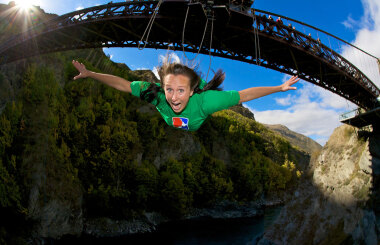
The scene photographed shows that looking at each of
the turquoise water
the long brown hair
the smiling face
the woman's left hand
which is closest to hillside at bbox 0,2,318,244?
the turquoise water

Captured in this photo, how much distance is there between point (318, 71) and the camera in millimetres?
17344

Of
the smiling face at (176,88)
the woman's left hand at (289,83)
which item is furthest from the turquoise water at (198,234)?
the smiling face at (176,88)

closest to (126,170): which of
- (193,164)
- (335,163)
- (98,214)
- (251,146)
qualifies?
(98,214)

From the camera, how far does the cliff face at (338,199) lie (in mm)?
7516

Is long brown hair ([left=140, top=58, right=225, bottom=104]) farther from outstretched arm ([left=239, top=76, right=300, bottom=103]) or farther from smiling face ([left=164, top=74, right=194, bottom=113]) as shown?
outstretched arm ([left=239, top=76, right=300, bottom=103])

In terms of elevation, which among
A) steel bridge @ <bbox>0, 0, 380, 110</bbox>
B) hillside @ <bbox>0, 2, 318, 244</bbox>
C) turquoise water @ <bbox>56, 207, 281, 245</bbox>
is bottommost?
turquoise water @ <bbox>56, 207, 281, 245</bbox>

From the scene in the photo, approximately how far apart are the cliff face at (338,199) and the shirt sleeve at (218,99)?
788cm

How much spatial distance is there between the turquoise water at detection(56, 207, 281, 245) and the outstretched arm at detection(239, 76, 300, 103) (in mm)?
18546

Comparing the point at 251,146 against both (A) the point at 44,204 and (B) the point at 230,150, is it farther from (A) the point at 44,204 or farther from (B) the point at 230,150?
(A) the point at 44,204

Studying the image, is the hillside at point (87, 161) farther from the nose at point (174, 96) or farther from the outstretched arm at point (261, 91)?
the nose at point (174, 96)

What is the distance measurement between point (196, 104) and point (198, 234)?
2558 cm

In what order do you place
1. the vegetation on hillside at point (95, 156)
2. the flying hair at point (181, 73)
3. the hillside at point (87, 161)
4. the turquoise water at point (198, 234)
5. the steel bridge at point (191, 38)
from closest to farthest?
the flying hair at point (181, 73) < the steel bridge at point (191, 38) < the hillside at point (87, 161) < the vegetation on hillside at point (95, 156) < the turquoise water at point (198, 234)

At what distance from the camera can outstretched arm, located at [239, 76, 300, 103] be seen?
263 cm

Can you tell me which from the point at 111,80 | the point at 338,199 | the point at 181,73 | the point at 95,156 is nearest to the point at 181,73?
the point at 181,73
